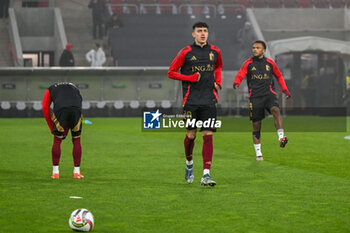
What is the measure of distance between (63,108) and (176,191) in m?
2.16

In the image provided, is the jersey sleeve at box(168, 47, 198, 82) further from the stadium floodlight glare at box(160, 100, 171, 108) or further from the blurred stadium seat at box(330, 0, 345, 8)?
the blurred stadium seat at box(330, 0, 345, 8)

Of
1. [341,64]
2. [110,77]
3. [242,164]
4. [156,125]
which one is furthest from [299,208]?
[341,64]

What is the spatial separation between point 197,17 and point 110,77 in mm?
9010

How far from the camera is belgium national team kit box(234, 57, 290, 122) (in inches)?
562

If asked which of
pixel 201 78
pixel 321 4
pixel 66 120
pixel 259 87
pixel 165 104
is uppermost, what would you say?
pixel 321 4

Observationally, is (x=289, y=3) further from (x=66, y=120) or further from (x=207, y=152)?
(x=207, y=152)

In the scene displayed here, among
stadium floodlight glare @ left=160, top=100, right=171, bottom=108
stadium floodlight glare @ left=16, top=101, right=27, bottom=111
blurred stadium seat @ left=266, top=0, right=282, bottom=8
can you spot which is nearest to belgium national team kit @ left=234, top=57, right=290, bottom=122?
stadium floodlight glare @ left=160, top=100, right=171, bottom=108

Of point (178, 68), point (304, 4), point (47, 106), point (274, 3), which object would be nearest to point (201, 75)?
point (178, 68)

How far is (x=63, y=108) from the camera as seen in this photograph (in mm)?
10727

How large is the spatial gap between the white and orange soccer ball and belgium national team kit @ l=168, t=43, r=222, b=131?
365 cm

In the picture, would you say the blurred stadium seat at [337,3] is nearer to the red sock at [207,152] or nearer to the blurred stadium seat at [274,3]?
the blurred stadium seat at [274,3]

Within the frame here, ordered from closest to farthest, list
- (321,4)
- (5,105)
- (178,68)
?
(178,68), (5,105), (321,4)

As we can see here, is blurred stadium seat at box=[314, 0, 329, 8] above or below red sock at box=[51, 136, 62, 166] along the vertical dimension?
above

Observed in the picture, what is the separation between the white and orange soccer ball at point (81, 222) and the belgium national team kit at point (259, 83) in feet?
25.0
